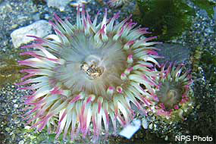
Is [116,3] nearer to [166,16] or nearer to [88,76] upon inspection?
[166,16]

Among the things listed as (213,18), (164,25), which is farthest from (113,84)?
(213,18)

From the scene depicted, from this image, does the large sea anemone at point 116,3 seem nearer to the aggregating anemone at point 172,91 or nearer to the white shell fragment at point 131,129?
the aggregating anemone at point 172,91

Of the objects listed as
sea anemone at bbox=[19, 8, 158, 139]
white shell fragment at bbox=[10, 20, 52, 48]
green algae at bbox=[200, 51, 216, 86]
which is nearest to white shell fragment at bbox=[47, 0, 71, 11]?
white shell fragment at bbox=[10, 20, 52, 48]

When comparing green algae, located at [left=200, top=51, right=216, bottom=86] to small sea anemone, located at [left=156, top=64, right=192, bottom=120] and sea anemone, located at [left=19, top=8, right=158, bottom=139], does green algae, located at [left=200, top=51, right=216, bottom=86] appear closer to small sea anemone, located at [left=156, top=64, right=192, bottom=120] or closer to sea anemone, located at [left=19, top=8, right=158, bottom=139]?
small sea anemone, located at [left=156, top=64, right=192, bottom=120]

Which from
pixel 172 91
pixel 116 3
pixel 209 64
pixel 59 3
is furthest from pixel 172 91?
pixel 59 3

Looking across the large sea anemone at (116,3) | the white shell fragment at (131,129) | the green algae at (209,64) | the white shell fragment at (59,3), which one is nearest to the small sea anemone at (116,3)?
the large sea anemone at (116,3)
